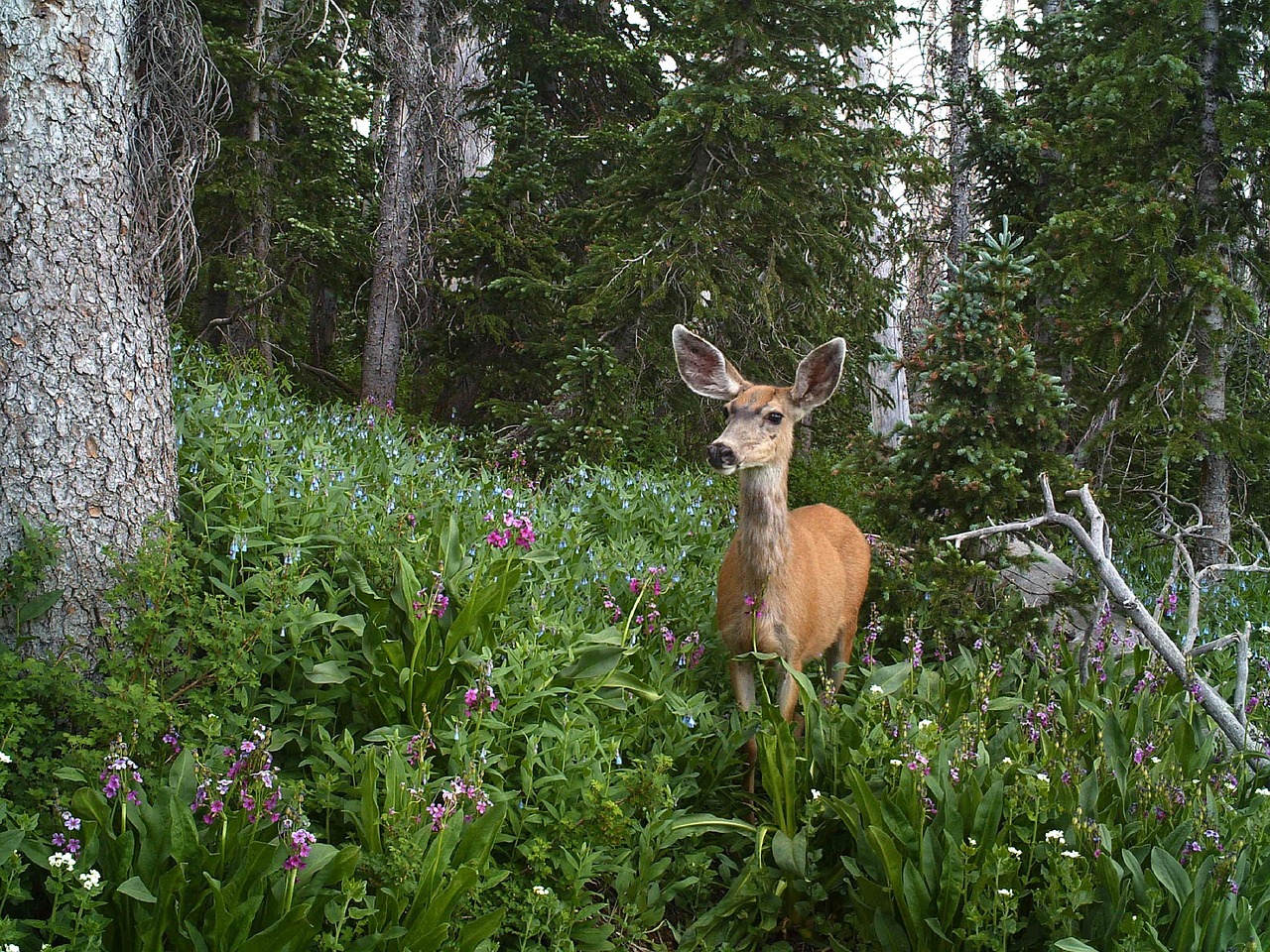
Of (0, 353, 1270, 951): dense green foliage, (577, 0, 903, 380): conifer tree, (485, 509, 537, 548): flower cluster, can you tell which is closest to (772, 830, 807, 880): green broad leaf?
(0, 353, 1270, 951): dense green foliage

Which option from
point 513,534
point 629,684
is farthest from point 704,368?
point 629,684

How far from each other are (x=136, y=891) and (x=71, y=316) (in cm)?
235

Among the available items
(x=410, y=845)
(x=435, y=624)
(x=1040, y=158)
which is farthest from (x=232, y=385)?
(x=1040, y=158)

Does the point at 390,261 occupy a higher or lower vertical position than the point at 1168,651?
higher

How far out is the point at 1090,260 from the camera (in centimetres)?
791

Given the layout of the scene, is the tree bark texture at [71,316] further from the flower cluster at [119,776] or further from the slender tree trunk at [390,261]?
the slender tree trunk at [390,261]

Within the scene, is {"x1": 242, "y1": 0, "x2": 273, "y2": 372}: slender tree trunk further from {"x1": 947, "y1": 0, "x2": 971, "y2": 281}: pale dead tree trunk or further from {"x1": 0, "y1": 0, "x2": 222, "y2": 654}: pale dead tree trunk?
{"x1": 947, "y1": 0, "x2": 971, "y2": 281}: pale dead tree trunk

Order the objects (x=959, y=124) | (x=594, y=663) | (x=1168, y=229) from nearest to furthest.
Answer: (x=594, y=663)
(x=1168, y=229)
(x=959, y=124)

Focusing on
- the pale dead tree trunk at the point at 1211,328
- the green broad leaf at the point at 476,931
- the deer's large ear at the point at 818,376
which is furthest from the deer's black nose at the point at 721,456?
the pale dead tree trunk at the point at 1211,328

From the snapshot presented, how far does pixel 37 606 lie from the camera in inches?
153

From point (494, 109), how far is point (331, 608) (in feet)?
26.5

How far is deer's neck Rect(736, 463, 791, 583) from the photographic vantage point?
5270mm

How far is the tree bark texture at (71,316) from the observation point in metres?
4.06

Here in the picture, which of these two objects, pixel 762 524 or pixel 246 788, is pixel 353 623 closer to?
pixel 246 788
